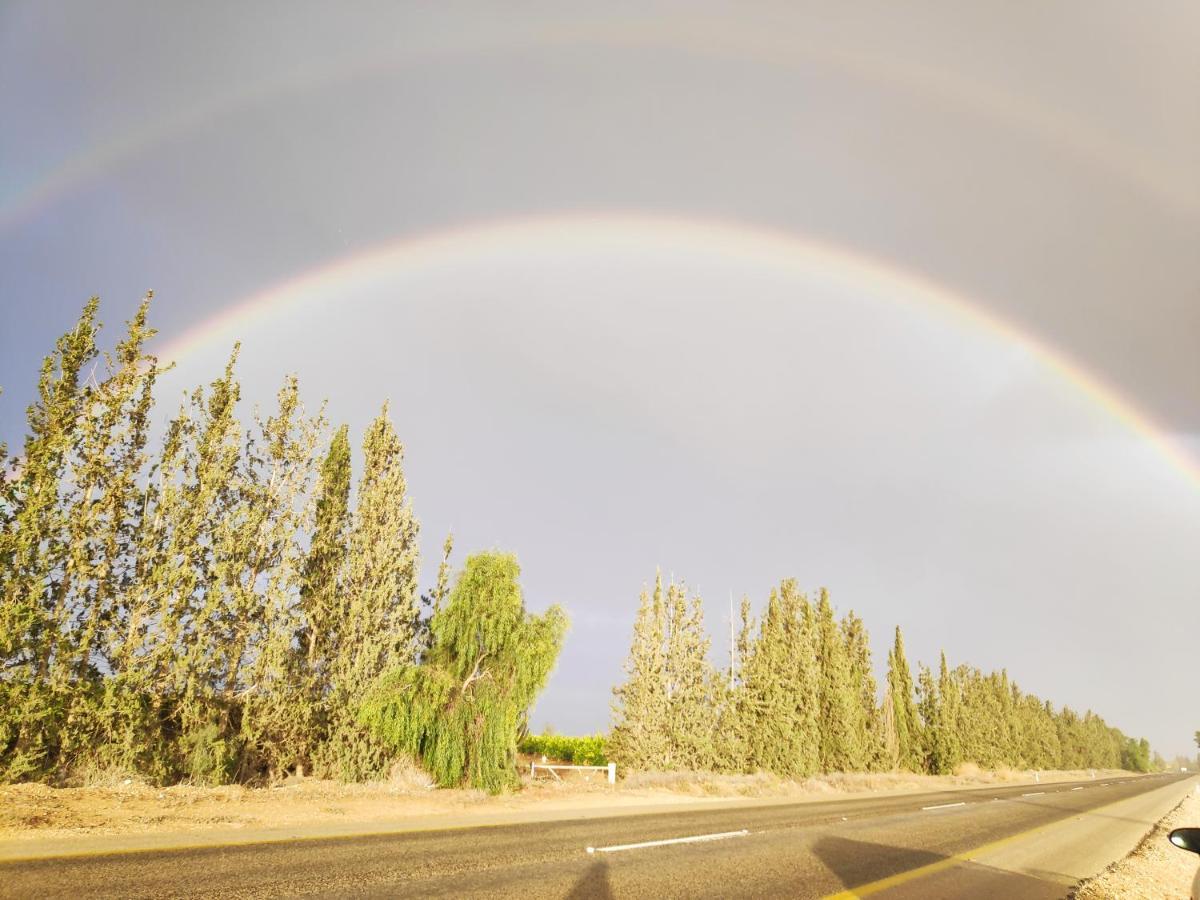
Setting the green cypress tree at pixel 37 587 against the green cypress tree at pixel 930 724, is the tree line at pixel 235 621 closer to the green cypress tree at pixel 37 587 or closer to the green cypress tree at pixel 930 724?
the green cypress tree at pixel 37 587

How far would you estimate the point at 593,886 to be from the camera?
6984mm

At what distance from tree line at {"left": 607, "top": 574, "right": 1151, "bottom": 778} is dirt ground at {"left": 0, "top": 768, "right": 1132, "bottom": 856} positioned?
257 inches

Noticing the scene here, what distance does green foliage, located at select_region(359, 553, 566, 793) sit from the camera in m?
19.3

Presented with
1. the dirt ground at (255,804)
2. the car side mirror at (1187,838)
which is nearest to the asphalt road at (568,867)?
the dirt ground at (255,804)

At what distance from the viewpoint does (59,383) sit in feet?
48.5

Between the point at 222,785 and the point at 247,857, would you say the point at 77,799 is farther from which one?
the point at 247,857

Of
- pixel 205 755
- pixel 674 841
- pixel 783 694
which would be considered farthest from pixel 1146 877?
pixel 783 694

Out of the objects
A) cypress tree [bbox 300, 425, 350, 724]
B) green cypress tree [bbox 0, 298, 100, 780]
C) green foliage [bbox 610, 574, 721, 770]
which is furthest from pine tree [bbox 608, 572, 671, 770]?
green cypress tree [bbox 0, 298, 100, 780]

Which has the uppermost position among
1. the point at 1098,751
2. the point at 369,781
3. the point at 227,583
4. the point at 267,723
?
the point at 227,583

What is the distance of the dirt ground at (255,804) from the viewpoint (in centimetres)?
982

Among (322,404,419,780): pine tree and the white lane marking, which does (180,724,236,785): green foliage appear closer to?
(322,404,419,780): pine tree

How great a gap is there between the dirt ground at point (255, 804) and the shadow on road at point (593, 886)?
5906 mm

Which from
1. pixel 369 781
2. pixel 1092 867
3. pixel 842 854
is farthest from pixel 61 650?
pixel 1092 867

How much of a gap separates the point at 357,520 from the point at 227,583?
509 cm
